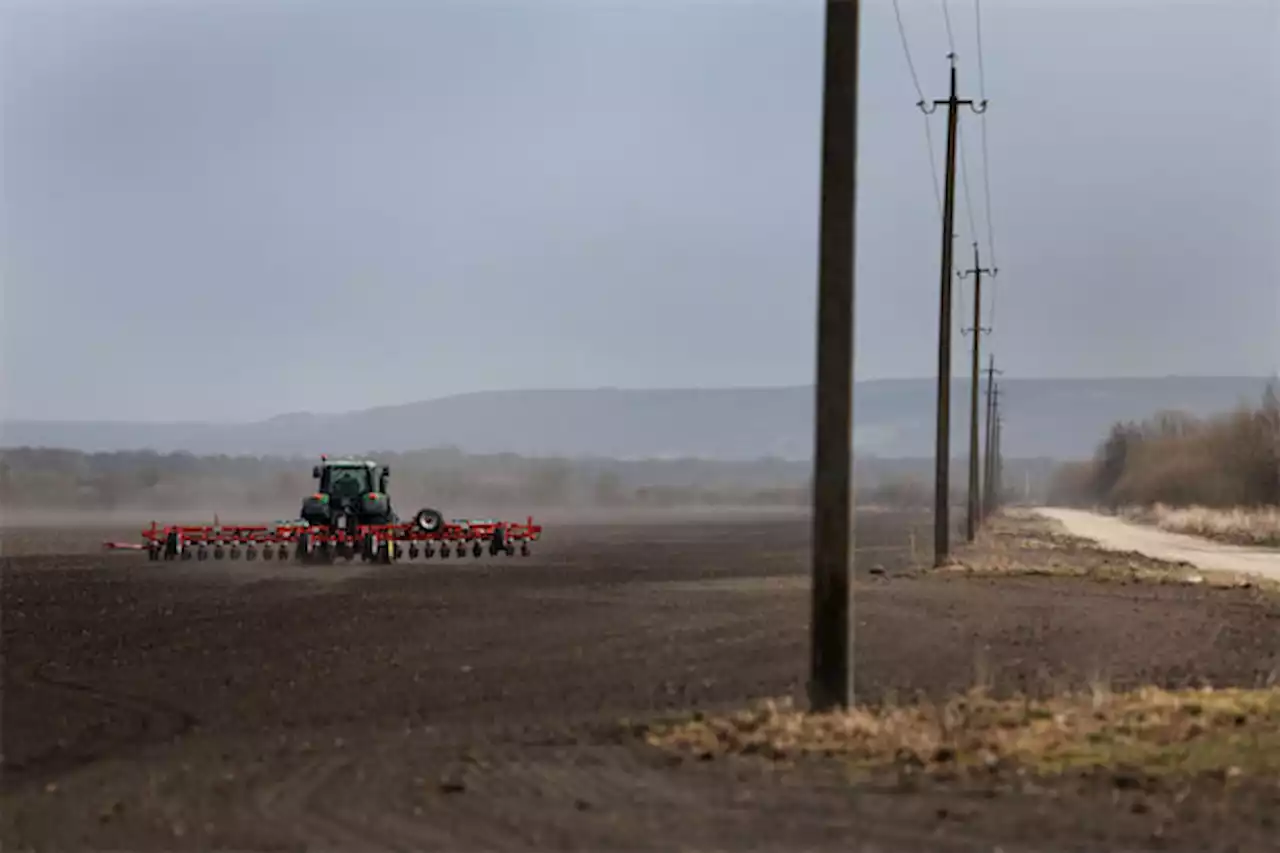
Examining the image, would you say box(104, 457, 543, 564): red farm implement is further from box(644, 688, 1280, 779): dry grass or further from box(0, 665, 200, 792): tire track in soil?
box(644, 688, 1280, 779): dry grass

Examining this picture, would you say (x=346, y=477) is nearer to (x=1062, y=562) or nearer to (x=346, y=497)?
(x=346, y=497)

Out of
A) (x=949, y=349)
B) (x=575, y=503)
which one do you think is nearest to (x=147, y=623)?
(x=949, y=349)

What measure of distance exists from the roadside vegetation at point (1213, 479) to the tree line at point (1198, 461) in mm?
62

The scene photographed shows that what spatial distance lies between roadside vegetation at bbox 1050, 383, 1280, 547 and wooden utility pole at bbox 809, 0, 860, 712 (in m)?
62.0

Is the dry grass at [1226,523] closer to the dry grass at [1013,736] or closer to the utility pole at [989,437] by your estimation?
the utility pole at [989,437]

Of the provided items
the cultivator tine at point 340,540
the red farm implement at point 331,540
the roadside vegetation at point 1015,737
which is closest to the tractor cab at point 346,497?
the cultivator tine at point 340,540

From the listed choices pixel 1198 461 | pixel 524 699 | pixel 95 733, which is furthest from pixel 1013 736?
pixel 1198 461

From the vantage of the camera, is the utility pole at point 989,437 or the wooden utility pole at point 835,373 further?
the utility pole at point 989,437

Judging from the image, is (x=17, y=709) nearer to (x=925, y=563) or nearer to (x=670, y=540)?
(x=925, y=563)

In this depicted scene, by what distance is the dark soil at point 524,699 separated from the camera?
417 inches

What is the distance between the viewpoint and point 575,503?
5659 inches

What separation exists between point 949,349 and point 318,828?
3534 centimetres

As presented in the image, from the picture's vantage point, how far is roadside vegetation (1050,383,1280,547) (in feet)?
306

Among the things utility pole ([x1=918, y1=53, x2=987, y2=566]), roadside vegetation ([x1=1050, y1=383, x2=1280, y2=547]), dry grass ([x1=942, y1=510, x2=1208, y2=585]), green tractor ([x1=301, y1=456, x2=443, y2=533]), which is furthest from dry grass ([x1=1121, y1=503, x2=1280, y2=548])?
green tractor ([x1=301, y1=456, x2=443, y2=533])
